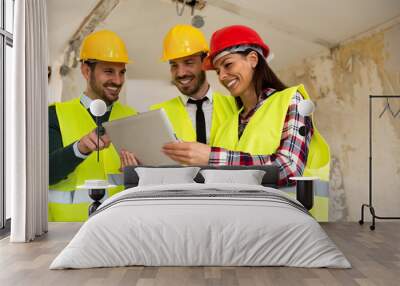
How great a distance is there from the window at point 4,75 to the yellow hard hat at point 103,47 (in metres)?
0.71

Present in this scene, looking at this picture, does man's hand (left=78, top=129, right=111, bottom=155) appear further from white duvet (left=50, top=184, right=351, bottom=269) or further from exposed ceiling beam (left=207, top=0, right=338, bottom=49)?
white duvet (left=50, top=184, right=351, bottom=269)

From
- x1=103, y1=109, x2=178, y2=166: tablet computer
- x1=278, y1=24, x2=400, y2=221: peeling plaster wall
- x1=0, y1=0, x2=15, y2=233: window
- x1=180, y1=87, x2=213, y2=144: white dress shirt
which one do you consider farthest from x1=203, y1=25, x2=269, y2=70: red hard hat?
x1=0, y1=0, x2=15, y2=233: window

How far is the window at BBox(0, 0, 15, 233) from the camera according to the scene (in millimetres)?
5184

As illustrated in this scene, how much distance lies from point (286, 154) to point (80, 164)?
203cm

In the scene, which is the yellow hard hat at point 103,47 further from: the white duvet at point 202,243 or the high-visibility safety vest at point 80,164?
the white duvet at point 202,243

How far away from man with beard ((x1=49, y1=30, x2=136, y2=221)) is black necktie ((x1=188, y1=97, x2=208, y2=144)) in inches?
25.0

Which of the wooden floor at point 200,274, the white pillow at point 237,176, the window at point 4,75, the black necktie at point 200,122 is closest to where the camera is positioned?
the wooden floor at point 200,274

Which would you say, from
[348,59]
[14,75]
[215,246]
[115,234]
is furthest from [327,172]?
[14,75]

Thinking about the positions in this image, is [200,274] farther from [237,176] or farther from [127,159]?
[127,159]

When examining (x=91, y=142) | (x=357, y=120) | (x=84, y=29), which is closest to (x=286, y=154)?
(x=357, y=120)

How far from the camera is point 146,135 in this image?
17.7 ft

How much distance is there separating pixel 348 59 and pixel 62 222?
3293 mm

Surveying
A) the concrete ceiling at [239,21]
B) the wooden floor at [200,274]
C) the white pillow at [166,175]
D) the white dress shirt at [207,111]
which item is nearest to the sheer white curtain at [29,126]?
the concrete ceiling at [239,21]

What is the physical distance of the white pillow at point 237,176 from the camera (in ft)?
16.6
